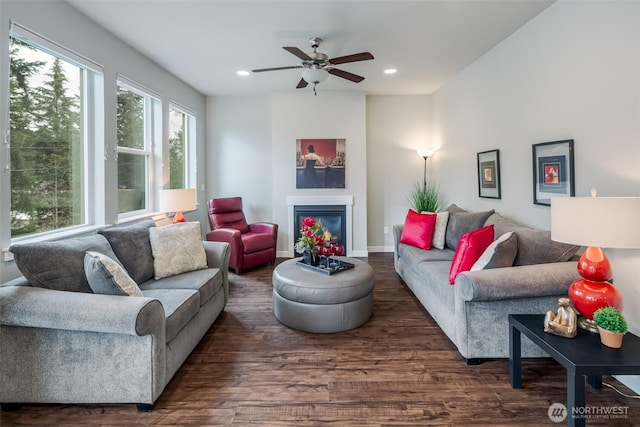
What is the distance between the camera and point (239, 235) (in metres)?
4.41

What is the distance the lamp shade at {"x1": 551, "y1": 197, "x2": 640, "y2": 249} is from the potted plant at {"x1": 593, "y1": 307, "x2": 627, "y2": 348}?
13.6 inches

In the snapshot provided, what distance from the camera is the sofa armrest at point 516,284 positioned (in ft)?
6.96

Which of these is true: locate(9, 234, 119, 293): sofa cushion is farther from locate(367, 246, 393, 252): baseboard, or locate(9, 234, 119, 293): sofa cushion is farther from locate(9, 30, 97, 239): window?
locate(367, 246, 393, 252): baseboard

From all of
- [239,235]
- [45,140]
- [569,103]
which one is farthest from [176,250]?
[569,103]

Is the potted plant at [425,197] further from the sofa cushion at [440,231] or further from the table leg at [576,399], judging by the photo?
the table leg at [576,399]

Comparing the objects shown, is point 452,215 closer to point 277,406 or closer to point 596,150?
point 596,150

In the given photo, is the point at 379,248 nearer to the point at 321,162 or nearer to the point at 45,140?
the point at 321,162

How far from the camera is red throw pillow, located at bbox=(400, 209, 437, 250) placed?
12.3 ft

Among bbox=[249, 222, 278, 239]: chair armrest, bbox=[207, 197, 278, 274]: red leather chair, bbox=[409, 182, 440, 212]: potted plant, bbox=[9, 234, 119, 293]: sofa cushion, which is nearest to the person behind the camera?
bbox=[9, 234, 119, 293]: sofa cushion

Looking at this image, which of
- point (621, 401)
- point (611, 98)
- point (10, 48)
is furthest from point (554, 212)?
point (10, 48)

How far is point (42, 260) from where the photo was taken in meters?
1.92

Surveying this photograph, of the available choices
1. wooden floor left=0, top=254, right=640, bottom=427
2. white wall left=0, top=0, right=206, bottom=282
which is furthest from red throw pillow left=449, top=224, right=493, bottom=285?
white wall left=0, top=0, right=206, bottom=282

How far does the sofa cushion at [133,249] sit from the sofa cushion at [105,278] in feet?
1.82

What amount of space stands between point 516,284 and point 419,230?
5.61 ft
